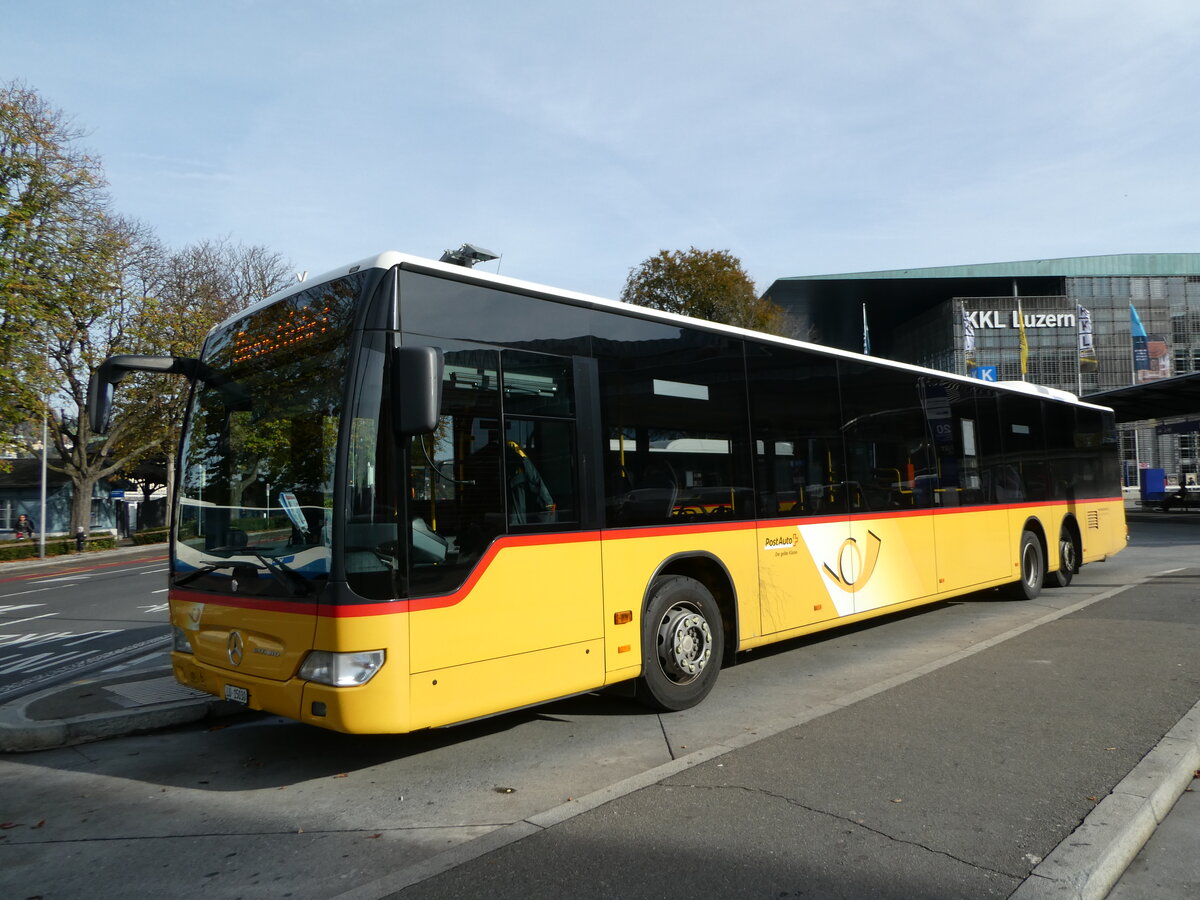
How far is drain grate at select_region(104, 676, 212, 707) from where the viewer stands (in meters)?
6.81

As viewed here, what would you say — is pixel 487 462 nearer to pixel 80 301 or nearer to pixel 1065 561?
pixel 1065 561

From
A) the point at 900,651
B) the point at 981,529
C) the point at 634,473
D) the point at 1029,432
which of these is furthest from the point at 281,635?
the point at 1029,432

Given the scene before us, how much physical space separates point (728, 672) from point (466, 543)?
3.78m

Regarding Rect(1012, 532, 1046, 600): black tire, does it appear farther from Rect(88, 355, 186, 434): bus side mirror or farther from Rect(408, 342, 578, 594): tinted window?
Rect(88, 355, 186, 434): bus side mirror

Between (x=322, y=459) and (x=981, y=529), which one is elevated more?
(x=322, y=459)

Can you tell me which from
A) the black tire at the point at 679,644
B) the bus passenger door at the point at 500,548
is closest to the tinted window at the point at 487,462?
the bus passenger door at the point at 500,548

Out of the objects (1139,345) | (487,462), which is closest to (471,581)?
(487,462)

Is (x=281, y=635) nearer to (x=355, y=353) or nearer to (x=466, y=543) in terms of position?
(x=466, y=543)

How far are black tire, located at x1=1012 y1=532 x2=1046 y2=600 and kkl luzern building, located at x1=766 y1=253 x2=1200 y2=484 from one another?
Result: 221ft

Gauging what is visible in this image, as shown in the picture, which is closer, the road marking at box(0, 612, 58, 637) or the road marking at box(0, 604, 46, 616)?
the road marking at box(0, 612, 58, 637)

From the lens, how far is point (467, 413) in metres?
5.25

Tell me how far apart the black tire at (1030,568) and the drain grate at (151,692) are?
10155 mm

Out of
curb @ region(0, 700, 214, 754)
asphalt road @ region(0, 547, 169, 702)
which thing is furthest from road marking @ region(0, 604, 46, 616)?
curb @ region(0, 700, 214, 754)

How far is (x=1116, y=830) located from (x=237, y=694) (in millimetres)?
4653
